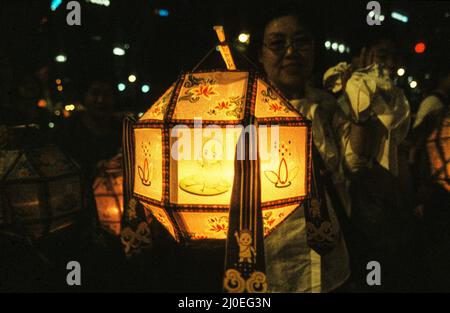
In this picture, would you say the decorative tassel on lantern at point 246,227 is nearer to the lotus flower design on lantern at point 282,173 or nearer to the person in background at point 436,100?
the lotus flower design on lantern at point 282,173

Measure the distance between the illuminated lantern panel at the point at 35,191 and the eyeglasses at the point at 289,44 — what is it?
1.59 metres

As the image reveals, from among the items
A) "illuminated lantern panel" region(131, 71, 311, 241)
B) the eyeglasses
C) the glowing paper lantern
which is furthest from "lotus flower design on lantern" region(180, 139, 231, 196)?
the glowing paper lantern

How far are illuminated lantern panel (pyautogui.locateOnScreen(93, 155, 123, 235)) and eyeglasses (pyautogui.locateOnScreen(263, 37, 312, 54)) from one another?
60.3 inches

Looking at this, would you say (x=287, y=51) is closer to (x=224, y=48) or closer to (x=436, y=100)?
(x=224, y=48)

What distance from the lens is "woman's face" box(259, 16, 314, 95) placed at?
202cm

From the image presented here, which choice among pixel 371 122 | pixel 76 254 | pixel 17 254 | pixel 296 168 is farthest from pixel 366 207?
pixel 17 254

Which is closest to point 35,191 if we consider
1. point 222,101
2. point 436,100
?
point 222,101

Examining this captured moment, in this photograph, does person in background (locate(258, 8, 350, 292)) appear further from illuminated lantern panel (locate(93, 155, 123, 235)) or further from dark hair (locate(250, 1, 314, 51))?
illuminated lantern panel (locate(93, 155, 123, 235))

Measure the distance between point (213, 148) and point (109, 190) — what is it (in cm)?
154

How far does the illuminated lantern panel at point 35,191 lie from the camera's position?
2.16 metres

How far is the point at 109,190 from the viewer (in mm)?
2744

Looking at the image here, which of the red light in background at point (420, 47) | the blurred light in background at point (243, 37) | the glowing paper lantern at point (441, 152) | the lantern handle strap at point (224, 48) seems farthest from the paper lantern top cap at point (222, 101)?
the red light in background at point (420, 47)

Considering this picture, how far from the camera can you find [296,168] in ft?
5.40

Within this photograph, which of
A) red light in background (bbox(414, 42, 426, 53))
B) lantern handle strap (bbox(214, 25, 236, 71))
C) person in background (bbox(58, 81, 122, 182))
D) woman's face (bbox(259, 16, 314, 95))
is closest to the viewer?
lantern handle strap (bbox(214, 25, 236, 71))
